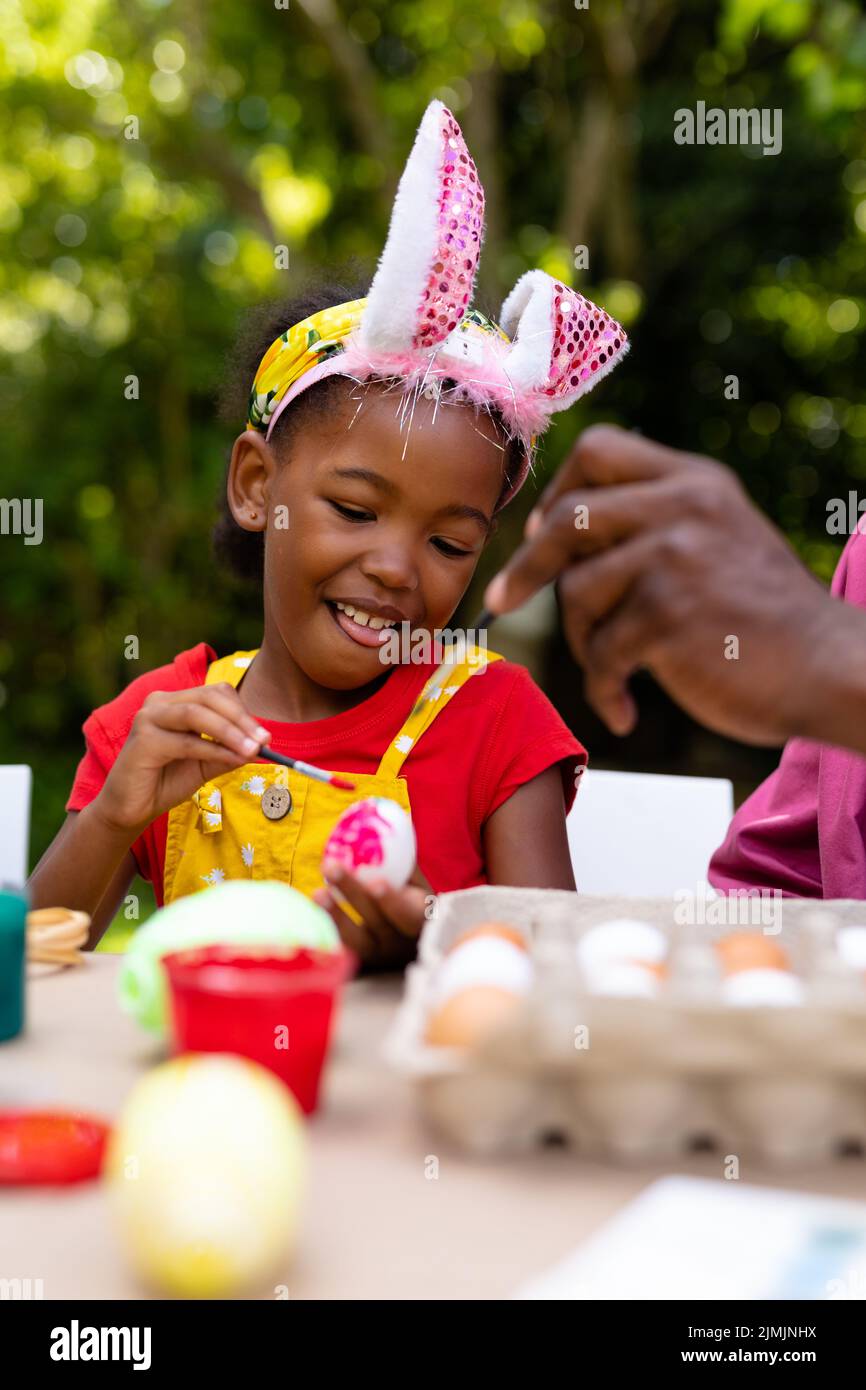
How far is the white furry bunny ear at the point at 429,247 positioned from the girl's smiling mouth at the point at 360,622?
12.5 inches

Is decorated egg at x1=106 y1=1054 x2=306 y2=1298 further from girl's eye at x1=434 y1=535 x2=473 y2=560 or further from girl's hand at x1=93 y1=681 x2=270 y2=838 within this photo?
girl's eye at x1=434 y1=535 x2=473 y2=560

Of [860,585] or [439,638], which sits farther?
[439,638]

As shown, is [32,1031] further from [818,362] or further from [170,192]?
[818,362]

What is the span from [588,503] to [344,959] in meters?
0.34

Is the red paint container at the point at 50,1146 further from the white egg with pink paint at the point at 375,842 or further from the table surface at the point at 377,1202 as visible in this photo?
the white egg with pink paint at the point at 375,842

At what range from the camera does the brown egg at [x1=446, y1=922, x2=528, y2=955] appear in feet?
3.10

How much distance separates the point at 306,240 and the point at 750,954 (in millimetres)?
6335

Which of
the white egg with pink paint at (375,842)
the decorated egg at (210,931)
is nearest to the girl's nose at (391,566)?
the white egg with pink paint at (375,842)

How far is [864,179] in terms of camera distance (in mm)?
6500

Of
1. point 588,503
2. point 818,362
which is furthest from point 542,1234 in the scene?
point 818,362

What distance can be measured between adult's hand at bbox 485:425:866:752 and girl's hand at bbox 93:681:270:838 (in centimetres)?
51

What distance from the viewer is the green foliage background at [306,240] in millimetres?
5703

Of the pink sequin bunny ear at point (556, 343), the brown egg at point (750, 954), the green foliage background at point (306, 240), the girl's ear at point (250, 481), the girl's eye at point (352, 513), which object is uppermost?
the green foliage background at point (306, 240)
